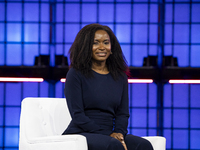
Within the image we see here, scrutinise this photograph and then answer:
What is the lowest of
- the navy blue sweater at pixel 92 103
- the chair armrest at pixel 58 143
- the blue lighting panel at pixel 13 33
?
the chair armrest at pixel 58 143

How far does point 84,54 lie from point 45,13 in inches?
195

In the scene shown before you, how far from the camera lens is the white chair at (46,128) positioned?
6.15ft

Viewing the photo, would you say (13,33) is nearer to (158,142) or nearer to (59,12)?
(59,12)

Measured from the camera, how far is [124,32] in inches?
264

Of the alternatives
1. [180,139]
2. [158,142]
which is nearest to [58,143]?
[158,142]

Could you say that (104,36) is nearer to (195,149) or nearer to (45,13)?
(45,13)

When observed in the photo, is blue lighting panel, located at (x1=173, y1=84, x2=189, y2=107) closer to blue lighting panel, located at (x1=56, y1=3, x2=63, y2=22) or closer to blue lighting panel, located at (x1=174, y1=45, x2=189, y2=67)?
blue lighting panel, located at (x1=174, y1=45, x2=189, y2=67)

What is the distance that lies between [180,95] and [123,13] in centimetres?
231

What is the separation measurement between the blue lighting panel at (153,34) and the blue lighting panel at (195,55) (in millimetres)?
864

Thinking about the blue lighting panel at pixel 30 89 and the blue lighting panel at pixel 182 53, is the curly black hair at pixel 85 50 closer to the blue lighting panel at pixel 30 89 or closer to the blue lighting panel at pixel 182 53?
the blue lighting panel at pixel 30 89

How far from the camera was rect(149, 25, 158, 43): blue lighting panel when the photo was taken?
6680 mm

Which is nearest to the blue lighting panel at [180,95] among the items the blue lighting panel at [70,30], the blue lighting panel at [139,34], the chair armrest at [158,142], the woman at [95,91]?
the blue lighting panel at [139,34]

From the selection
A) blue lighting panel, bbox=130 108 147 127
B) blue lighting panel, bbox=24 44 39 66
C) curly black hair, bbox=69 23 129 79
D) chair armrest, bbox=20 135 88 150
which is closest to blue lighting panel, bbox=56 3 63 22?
blue lighting panel, bbox=24 44 39 66

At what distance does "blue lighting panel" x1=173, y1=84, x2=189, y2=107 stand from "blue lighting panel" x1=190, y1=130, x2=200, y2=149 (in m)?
0.63
